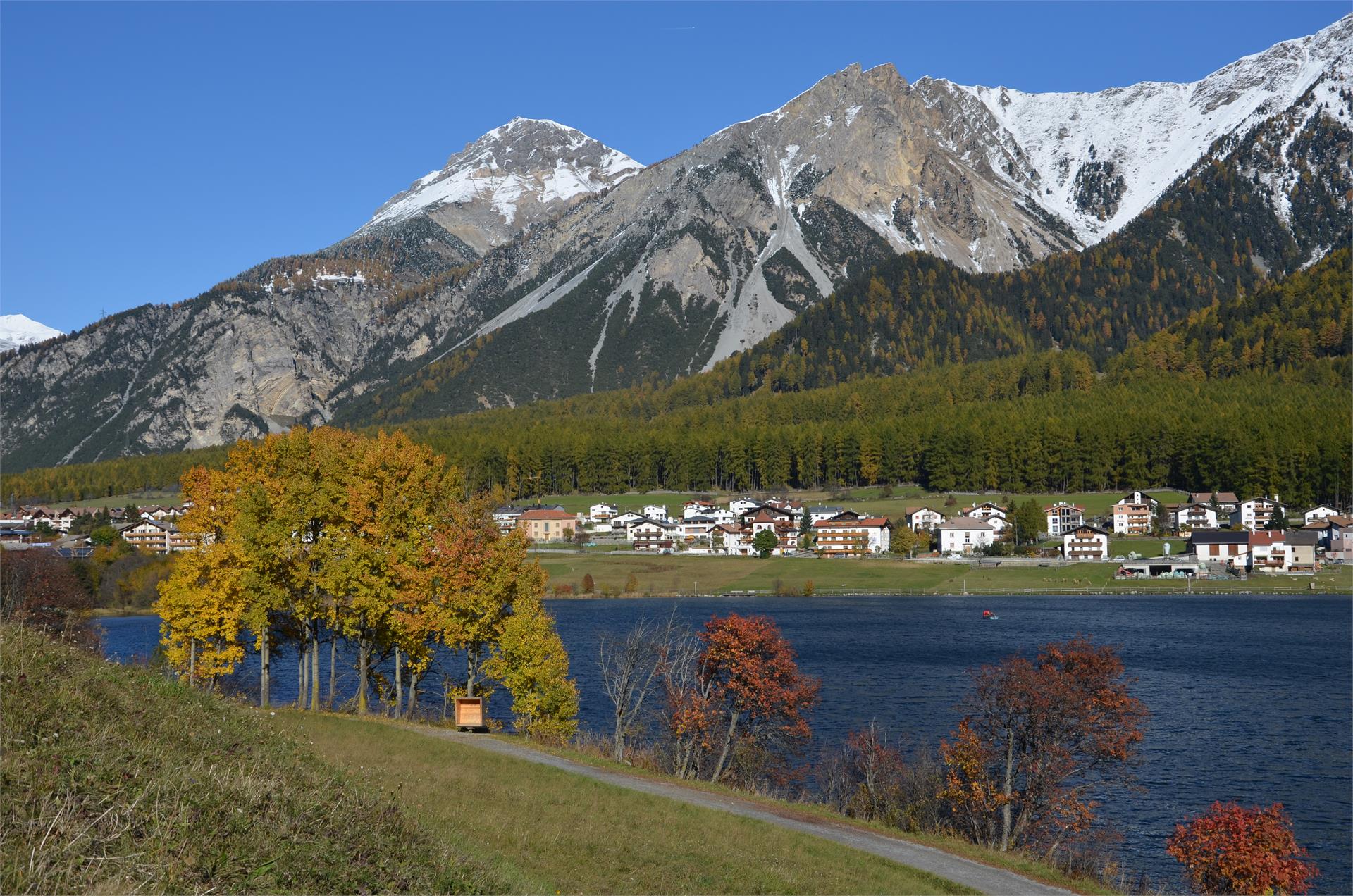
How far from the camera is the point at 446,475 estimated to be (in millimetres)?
42812

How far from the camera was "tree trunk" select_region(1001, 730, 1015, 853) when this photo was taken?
31.9m

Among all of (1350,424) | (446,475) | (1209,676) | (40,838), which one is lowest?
(1209,676)

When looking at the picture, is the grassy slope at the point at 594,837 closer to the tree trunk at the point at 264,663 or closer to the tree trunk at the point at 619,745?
the tree trunk at the point at 619,745

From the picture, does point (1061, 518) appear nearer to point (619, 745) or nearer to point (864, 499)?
point (864, 499)

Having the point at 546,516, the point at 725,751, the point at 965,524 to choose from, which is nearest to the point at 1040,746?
the point at 725,751

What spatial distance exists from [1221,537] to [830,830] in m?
129

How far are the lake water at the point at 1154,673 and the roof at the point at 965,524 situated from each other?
31832 mm

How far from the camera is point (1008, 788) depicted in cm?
3288

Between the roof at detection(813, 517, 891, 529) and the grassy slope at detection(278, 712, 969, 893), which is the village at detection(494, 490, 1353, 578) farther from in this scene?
the grassy slope at detection(278, 712, 969, 893)

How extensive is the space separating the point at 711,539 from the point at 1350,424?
9096 centimetres

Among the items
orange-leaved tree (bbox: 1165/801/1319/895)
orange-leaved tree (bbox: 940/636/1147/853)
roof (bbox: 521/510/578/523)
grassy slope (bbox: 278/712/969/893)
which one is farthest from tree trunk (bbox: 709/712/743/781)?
roof (bbox: 521/510/578/523)

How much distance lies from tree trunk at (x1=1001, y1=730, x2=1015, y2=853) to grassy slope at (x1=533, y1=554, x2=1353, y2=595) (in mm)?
87247

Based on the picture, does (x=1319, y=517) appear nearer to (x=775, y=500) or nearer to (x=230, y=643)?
(x=775, y=500)

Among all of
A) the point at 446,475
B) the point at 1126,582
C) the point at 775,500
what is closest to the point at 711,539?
the point at 775,500
